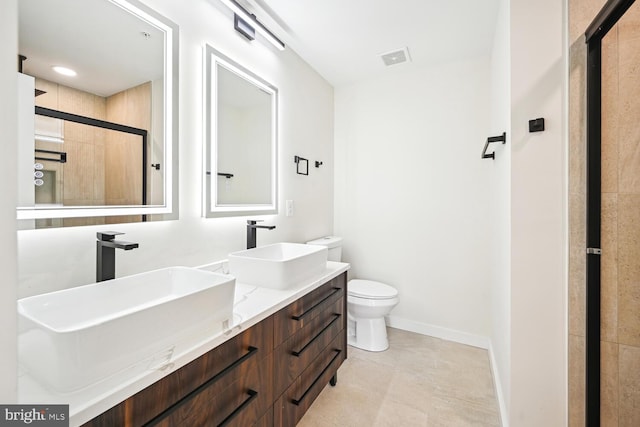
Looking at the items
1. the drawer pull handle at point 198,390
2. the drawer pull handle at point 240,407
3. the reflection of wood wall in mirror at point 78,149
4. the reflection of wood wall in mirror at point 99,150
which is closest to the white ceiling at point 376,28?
the reflection of wood wall in mirror at point 99,150

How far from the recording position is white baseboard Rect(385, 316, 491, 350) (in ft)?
7.96

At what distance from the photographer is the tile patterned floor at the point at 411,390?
1629 mm

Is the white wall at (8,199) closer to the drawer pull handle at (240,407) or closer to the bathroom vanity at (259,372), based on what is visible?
the bathroom vanity at (259,372)

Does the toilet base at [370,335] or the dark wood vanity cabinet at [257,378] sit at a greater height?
the dark wood vanity cabinet at [257,378]

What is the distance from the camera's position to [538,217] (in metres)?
1.34

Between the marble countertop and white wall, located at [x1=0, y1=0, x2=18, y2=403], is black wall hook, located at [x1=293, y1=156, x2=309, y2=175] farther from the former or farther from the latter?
white wall, located at [x1=0, y1=0, x2=18, y2=403]

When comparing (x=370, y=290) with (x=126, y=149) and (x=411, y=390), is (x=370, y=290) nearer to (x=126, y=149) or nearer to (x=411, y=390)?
(x=411, y=390)

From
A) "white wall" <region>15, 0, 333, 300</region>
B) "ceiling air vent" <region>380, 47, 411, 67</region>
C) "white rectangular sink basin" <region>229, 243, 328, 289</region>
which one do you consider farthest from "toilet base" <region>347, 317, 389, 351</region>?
"ceiling air vent" <region>380, 47, 411, 67</region>

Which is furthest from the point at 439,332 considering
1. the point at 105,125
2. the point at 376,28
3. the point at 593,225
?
the point at 105,125

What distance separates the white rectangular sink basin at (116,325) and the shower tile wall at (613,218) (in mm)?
1460

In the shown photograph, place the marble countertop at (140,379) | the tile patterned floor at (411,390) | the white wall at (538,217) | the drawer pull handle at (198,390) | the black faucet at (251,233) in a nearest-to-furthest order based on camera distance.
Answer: the marble countertop at (140,379), the drawer pull handle at (198,390), the white wall at (538,217), the tile patterned floor at (411,390), the black faucet at (251,233)

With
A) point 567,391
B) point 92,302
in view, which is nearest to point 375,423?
point 567,391

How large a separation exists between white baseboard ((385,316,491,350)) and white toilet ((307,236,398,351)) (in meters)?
0.33

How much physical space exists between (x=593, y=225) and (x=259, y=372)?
1473 mm
